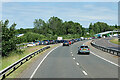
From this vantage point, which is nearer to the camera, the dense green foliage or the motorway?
the motorway

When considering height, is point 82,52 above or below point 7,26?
below

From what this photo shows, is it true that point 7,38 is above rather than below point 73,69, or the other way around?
above

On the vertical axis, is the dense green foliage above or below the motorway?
above

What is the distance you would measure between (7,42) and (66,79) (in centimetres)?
3170

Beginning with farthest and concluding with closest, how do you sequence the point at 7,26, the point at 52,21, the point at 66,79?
the point at 52,21
the point at 7,26
the point at 66,79

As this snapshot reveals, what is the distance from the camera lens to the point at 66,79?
11.3 metres

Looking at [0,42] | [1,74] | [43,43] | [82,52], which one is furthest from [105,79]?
[43,43]

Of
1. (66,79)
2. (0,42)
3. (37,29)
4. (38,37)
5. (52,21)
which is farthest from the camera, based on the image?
(52,21)

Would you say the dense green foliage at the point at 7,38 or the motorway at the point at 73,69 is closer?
the motorway at the point at 73,69

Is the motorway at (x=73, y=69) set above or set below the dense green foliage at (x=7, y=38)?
below

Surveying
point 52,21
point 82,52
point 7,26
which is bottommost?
point 82,52

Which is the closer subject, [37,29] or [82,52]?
[82,52]

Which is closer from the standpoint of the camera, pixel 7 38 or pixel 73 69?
pixel 73 69

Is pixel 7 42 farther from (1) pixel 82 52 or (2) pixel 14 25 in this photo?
(1) pixel 82 52
